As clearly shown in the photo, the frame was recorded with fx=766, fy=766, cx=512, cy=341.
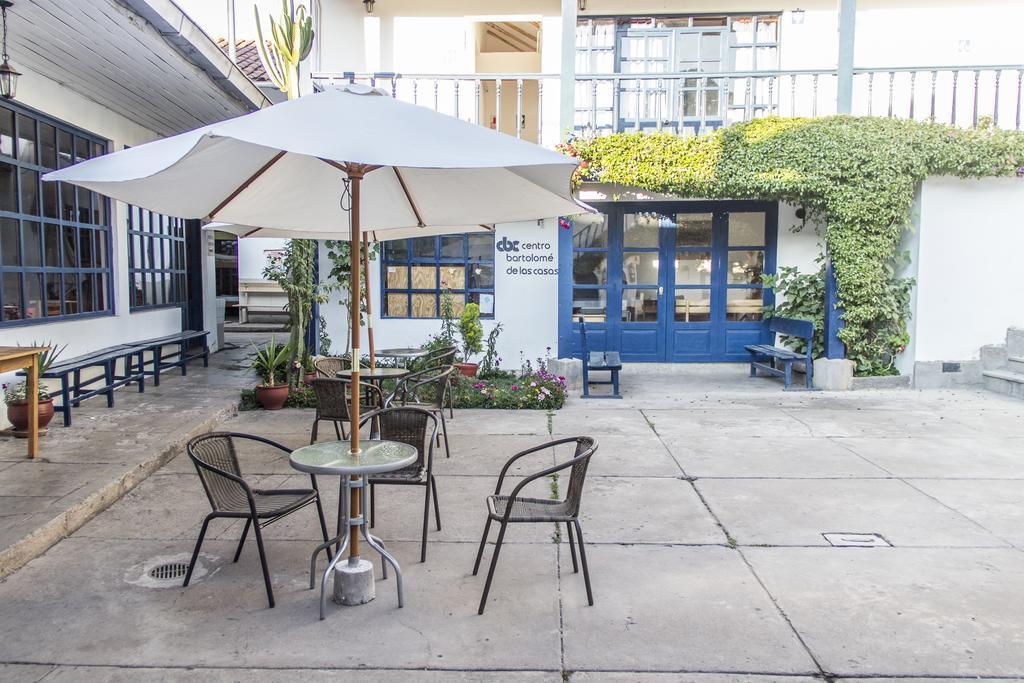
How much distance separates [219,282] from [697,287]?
14.9 m

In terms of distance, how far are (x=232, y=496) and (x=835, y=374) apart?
8.29 m

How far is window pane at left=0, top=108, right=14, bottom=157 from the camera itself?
696cm

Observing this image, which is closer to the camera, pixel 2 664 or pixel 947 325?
pixel 2 664

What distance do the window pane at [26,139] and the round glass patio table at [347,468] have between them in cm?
542

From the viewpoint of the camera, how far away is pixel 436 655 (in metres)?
3.23

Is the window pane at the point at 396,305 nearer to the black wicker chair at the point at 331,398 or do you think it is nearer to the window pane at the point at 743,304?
the black wicker chair at the point at 331,398

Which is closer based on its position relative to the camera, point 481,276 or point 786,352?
point 786,352

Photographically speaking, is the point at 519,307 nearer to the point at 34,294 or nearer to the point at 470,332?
the point at 470,332

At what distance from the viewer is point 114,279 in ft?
30.6

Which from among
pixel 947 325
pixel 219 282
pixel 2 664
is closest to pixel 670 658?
pixel 2 664

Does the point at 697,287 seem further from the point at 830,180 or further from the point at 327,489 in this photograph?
the point at 327,489

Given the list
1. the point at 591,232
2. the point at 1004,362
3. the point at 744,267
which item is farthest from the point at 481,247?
the point at 1004,362

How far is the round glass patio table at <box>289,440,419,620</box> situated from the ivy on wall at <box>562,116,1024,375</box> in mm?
6530

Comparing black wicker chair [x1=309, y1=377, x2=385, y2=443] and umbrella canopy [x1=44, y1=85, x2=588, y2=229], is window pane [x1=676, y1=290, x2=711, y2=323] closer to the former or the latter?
black wicker chair [x1=309, y1=377, x2=385, y2=443]
